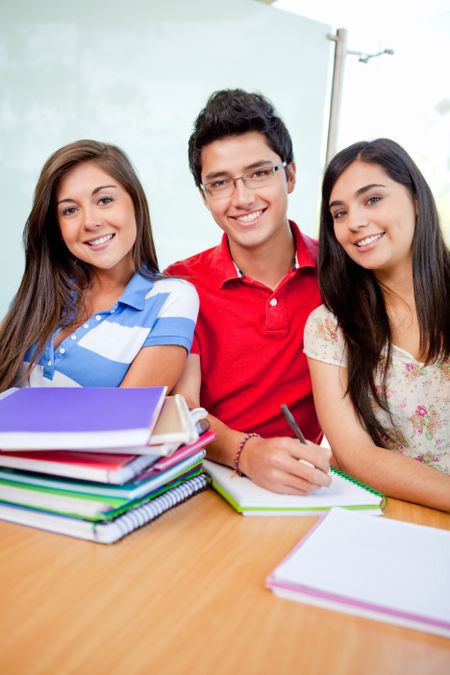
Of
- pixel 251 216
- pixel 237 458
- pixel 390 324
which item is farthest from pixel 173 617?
pixel 251 216

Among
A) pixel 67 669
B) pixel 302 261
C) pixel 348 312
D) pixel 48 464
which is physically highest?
pixel 302 261

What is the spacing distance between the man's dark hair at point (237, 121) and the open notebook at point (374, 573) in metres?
1.17

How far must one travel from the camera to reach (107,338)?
1.43 metres

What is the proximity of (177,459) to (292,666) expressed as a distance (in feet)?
1.19

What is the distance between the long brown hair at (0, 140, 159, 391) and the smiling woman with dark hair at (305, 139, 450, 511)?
51 centimetres

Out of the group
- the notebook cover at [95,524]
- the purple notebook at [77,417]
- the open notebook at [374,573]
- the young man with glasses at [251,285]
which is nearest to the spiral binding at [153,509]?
the notebook cover at [95,524]

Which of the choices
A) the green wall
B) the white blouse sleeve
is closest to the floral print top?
the white blouse sleeve

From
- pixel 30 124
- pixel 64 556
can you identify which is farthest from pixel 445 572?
pixel 30 124

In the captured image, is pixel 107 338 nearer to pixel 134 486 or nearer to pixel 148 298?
pixel 148 298

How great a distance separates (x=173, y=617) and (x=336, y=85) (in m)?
3.24

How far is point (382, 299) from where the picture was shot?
150 centimetres

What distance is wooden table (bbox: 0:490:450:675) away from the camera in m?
0.57

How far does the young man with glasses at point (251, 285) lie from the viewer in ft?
5.39

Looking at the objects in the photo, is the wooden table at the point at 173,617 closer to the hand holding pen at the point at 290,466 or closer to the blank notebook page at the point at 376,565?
the blank notebook page at the point at 376,565
